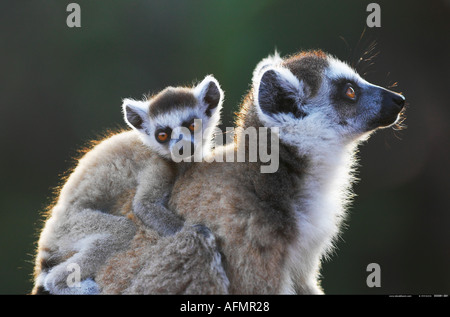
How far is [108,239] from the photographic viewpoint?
7.57ft

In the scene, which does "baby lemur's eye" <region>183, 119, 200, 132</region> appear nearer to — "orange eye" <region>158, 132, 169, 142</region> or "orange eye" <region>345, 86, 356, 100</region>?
"orange eye" <region>158, 132, 169, 142</region>

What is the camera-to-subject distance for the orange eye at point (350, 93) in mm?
2561

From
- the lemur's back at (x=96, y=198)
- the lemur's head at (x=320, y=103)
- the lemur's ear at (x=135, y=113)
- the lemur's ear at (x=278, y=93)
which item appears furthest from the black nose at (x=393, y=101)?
the lemur's ear at (x=135, y=113)

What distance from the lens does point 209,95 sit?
3258 mm

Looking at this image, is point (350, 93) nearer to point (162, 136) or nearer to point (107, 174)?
point (162, 136)

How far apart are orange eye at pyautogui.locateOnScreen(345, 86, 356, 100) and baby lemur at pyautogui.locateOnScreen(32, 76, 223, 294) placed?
0.88 metres

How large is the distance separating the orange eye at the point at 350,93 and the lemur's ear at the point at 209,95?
2.95 ft

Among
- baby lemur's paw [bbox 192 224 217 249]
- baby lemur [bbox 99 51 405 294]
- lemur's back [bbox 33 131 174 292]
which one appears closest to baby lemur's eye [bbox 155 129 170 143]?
lemur's back [bbox 33 131 174 292]

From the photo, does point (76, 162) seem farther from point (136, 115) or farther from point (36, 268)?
point (36, 268)

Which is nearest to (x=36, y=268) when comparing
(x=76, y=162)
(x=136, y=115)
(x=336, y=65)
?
(x=76, y=162)

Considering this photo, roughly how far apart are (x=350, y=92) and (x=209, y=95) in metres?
1.01

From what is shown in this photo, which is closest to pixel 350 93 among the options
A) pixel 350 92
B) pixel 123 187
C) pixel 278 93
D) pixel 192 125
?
pixel 350 92

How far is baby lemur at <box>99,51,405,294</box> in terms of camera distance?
7.12ft

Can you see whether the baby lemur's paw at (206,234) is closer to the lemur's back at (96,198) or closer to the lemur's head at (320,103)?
the lemur's back at (96,198)
